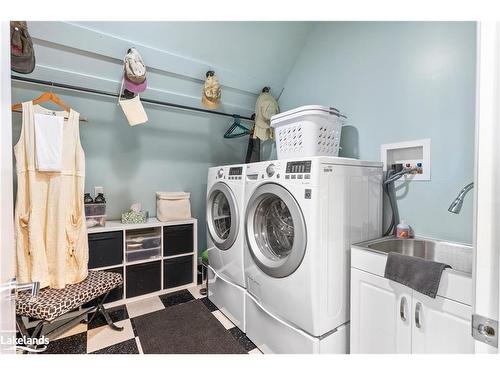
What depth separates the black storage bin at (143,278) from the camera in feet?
7.02

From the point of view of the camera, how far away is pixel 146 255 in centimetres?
223

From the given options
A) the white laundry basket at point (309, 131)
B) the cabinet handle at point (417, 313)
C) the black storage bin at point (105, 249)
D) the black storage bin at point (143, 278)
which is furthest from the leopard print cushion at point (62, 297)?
the cabinet handle at point (417, 313)

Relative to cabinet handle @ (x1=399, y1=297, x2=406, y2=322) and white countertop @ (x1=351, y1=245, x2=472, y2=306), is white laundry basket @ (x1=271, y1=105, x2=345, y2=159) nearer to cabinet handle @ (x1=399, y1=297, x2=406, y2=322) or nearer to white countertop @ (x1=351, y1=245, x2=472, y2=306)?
white countertop @ (x1=351, y1=245, x2=472, y2=306)

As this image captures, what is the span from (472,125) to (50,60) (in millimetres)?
2964

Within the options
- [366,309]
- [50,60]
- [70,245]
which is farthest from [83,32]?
[366,309]

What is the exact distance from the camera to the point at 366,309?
125 cm

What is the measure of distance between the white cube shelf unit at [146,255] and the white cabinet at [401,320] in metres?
1.67

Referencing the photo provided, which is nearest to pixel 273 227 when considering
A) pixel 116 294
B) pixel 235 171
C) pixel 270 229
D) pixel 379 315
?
pixel 270 229

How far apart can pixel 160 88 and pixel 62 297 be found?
6.26 ft

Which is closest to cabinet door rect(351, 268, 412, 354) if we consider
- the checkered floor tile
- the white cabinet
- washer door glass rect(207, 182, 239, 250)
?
the white cabinet

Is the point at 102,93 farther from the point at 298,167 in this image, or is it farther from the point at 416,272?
the point at 416,272

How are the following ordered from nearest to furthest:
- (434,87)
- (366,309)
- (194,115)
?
(366,309)
(434,87)
(194,115)

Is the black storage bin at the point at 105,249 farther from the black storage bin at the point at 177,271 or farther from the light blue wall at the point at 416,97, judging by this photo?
the light blue wall at the point at 416,97
